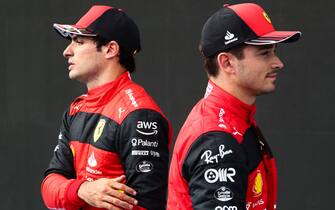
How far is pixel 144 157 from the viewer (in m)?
3.26

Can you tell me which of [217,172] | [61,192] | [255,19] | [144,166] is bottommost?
[61,192]

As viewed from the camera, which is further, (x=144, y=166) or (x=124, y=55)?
(x=124, y=55)

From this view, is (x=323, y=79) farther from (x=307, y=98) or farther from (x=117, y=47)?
(x=117, y=47)

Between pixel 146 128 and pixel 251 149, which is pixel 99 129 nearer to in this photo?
pixel 146 128

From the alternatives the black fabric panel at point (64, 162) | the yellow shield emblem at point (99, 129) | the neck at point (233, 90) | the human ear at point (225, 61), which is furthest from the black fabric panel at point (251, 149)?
the black fabric panel at point (64, 162)

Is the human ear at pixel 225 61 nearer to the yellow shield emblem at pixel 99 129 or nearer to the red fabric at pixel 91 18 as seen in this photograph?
the yellow shield emblem at pixel 99 129

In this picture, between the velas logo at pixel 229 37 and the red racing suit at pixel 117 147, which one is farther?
the red racing suit at pixel 117 147

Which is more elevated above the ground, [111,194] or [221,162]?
[221,162]

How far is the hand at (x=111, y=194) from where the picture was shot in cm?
321

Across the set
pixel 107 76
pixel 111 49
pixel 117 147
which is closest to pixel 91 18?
pixel 111 49

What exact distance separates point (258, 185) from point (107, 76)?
1154 mm

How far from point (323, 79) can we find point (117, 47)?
177 cm

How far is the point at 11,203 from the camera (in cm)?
561

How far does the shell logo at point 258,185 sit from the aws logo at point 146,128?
2.61ft
